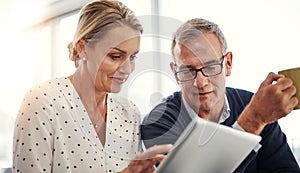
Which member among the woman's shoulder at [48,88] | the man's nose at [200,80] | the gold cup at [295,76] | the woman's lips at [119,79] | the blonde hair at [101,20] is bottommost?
the man's nose at [200,80]

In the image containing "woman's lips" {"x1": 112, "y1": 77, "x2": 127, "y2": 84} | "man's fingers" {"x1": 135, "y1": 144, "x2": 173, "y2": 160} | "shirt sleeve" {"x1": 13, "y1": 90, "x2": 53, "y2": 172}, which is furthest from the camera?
"woman's lips" {"x1": 112, "y1": 77, "x2": 127, "y2": 84}

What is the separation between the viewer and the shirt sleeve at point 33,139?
4.00 feet

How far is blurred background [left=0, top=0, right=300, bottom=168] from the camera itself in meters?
1.43

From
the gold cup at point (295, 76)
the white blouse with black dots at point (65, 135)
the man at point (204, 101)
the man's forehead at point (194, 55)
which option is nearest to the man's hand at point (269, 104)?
the gold cup at point (295, 76)

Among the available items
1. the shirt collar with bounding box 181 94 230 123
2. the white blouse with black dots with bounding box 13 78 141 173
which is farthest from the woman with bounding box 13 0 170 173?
the shirt collar with bounding box 181 94 230 123

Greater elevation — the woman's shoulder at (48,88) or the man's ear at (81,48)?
the man's ear at (81,48)

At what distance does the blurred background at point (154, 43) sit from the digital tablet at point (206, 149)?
1.26ft

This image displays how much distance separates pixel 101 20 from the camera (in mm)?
1295

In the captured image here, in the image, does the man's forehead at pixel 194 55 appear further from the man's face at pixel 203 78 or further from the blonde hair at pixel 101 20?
the blonde hair at pixel 101 20

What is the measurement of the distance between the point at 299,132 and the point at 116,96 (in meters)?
Result: 0.85

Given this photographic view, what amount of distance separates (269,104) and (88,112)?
0.54 m

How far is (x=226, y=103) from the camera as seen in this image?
149cm

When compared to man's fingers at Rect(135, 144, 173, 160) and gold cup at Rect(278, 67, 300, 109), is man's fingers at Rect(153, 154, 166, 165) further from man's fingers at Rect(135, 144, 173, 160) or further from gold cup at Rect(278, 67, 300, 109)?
gold cup at Rect(278, 67, 300, 109)

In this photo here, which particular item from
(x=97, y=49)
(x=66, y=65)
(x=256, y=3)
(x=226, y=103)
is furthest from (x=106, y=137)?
(x=66, y=65)
